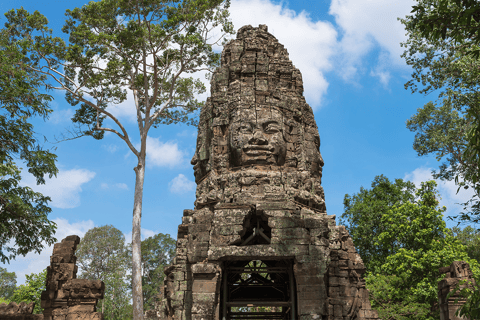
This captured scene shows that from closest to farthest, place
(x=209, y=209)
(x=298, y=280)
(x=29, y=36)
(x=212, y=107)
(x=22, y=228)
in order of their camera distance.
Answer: (x=298, y=280) < (x=209, y=209) < (x=212, y=107) < (x=22, y=228) < (x=29, y=36)

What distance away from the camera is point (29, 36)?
1945cm

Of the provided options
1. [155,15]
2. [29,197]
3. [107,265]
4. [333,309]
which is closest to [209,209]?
[333,309]

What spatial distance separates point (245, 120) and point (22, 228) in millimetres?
8443

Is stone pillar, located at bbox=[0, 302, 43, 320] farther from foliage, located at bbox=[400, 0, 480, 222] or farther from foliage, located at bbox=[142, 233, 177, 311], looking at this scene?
foliage, located at bbox=[142, 233, 177, 311]

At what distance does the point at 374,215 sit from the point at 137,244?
1366 cm

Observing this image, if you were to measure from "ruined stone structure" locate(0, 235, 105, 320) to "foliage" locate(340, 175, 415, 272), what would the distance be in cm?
1533

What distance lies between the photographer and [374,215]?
81.1 ft

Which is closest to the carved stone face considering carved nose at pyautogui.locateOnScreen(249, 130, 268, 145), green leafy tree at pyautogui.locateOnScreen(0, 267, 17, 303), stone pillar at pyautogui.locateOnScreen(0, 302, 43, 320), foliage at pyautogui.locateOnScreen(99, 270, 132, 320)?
carved nose at pyautogui.locateOnScreen(249, 130, 268, 145)

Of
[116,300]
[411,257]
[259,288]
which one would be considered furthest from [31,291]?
[411,257]

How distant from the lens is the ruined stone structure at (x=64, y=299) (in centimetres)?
1145

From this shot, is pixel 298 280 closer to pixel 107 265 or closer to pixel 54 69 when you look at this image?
pixel 54 69

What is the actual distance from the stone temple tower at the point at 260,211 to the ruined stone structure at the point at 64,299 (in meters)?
1.80

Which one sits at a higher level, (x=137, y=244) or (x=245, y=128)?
(x=245, y=128)

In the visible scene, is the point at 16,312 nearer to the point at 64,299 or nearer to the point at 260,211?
the point at 64,299
